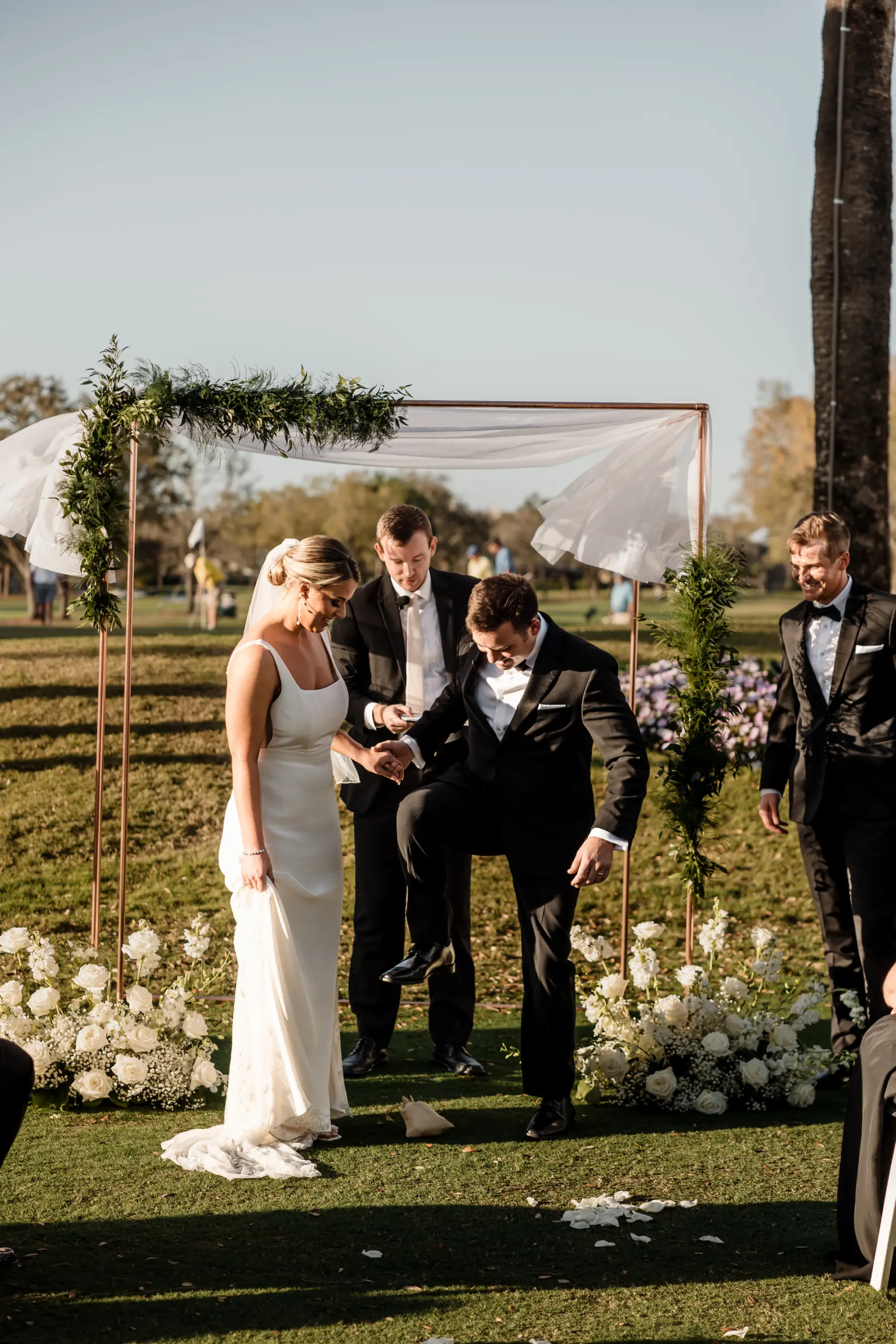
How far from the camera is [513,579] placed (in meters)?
4.50

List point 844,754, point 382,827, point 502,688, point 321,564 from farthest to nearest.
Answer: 1. point 382,827
2. point 844,754
3. point 502,688
4. point 321,564

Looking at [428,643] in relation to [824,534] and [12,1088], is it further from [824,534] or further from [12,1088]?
[12,1088]

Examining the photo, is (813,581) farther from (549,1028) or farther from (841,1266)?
(841,1266)

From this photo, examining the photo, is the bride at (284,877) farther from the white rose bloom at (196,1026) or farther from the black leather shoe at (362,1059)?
the black leather shoe at (362,1059)

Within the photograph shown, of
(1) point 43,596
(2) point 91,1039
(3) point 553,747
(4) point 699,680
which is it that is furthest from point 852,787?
(1) point 43,596

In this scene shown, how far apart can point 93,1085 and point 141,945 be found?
534mm

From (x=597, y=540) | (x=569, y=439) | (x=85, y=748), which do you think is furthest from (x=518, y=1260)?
(x=85, y=748)

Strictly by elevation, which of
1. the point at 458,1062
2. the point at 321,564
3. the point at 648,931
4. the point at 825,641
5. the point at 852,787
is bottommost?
the point at 458,1062

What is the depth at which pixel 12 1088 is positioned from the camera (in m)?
3.31

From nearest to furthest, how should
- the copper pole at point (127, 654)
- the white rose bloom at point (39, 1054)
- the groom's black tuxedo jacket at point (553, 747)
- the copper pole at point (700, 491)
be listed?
the groom's black tuxedo jacket at point (553, 747) < the white rose bloom at point (39, 1054) < the copper pole at point (127, 654) < the copper pole at point (700, 491)

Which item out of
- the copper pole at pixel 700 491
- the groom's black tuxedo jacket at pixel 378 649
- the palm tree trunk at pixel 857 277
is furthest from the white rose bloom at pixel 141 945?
the palm tree trunk at pixel 857 277

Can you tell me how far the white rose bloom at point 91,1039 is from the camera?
498 cm

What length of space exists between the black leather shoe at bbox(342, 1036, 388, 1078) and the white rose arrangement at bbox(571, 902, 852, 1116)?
909 millimetres

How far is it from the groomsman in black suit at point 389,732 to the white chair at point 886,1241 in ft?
7.55
